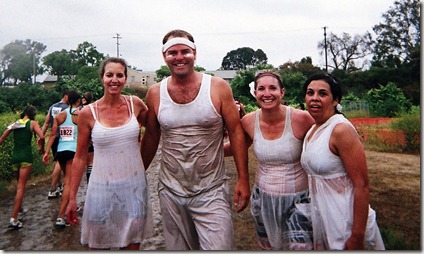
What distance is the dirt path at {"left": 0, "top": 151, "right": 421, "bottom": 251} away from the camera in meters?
4.18

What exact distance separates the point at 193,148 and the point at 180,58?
0.62 m

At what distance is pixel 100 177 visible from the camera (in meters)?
2.76

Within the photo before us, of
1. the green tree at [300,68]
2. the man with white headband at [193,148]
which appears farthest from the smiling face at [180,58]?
the green tree at [300,68]

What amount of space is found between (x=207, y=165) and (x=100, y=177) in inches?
29.3

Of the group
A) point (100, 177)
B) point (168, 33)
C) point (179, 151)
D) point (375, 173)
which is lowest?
point (375, 173)

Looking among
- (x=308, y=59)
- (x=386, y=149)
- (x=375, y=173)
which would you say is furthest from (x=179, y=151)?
(x=308, y=59)

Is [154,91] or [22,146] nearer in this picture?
[154,91]

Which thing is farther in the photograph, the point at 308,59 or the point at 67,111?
the point at 308,59

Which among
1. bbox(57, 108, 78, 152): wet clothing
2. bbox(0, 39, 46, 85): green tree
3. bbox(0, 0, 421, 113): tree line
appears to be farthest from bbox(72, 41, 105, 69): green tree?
bbox(57, 108, 78, 152): wet clothing

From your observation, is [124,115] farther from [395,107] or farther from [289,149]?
[395,107]

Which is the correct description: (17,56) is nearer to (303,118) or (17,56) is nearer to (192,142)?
(192,142)

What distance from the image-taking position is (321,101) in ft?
8.05

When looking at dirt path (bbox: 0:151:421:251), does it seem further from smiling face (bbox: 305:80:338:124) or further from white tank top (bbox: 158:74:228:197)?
smiling face (bbox: 305:80:338:124)

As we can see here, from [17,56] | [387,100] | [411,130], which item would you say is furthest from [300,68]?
[17,56]
